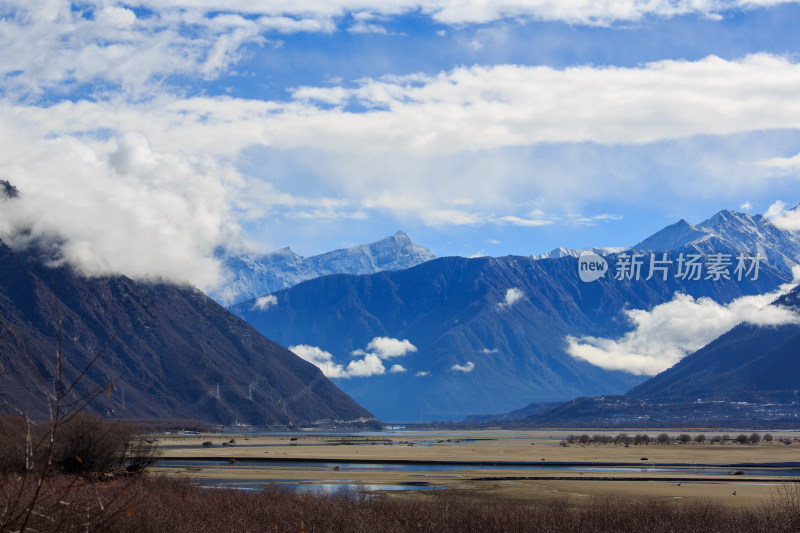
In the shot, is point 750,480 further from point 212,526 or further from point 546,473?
point 212,526

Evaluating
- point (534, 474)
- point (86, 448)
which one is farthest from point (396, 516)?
point (534, 474)

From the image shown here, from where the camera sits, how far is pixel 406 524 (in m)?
52.6

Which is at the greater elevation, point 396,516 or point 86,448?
point 86,448

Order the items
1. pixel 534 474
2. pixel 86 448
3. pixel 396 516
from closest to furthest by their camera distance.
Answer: pixel 396 516 → pixel 86 448 → pixel 534 474

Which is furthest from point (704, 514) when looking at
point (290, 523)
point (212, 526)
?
point (212, 526)

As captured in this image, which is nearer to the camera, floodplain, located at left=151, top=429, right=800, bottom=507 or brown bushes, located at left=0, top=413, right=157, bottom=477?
brown bushes, located at left=0, top=413, right=157, bottom=477

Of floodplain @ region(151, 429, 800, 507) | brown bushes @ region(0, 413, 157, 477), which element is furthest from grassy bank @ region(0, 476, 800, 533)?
floodplain @ region(151, 429, 800, 507)

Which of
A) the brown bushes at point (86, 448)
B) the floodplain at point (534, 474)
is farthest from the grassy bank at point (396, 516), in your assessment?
the floodplain at point (534, 474)

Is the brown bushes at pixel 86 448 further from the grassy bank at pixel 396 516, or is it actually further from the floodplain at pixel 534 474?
the floodplain at pixel 534 474

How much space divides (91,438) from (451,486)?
38239 millimetres

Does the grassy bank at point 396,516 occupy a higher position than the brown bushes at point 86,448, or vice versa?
the brown bushes at point 86,448

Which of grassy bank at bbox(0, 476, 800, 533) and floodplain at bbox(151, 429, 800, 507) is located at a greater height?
grassy bank at bbox(0, 476, 800, 533)

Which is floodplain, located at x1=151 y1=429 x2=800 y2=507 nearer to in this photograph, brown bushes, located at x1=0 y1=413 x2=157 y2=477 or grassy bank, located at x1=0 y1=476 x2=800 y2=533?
grassy bank, located at x1=0 y1=476 x2=800 y2=533

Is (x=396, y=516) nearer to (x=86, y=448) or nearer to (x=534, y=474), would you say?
(x=86, y=448)
